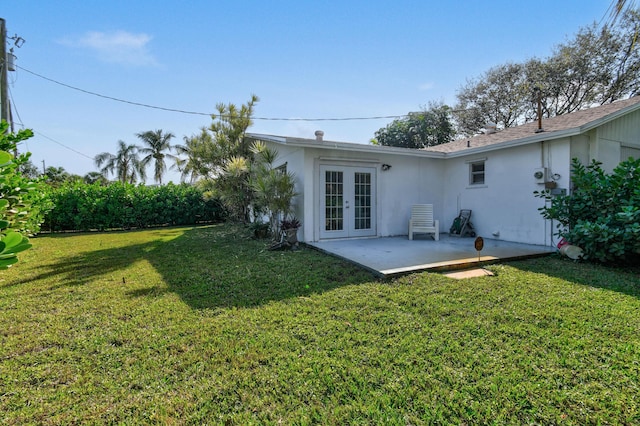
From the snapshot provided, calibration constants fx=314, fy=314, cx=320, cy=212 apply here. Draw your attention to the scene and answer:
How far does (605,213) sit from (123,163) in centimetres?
3288

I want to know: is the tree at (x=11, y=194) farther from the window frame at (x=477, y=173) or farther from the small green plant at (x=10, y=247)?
the window frame at (x=477, y=173)

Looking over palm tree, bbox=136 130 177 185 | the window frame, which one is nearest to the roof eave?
the window frame

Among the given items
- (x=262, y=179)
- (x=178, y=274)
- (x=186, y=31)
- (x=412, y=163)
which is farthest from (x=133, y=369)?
(x=186, y=31)

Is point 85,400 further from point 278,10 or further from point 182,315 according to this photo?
point 278,10

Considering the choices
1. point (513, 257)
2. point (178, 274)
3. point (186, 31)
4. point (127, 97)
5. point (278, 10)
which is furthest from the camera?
point (127, 97)

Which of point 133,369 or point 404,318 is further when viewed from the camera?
point 404,318

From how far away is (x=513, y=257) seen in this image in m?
6.18

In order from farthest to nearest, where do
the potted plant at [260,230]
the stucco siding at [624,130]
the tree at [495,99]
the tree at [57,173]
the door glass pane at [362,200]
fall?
the tree at [57,173]
the tree at [495,99]
the potted plant at [260,230]
the door glass pane at [362,200]
the stucco siding at [624,130]

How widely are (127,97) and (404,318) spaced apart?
51.3ft

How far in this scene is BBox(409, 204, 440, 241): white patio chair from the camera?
8.59 m

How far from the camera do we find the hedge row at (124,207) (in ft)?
40.9

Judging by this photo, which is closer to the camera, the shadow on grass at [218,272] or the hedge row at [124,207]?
the shadow on grass at [218,272]

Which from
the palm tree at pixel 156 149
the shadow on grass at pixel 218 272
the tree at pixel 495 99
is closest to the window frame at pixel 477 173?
the shadow on grass at pixel 218 272

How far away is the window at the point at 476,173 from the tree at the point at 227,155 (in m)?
6.87
